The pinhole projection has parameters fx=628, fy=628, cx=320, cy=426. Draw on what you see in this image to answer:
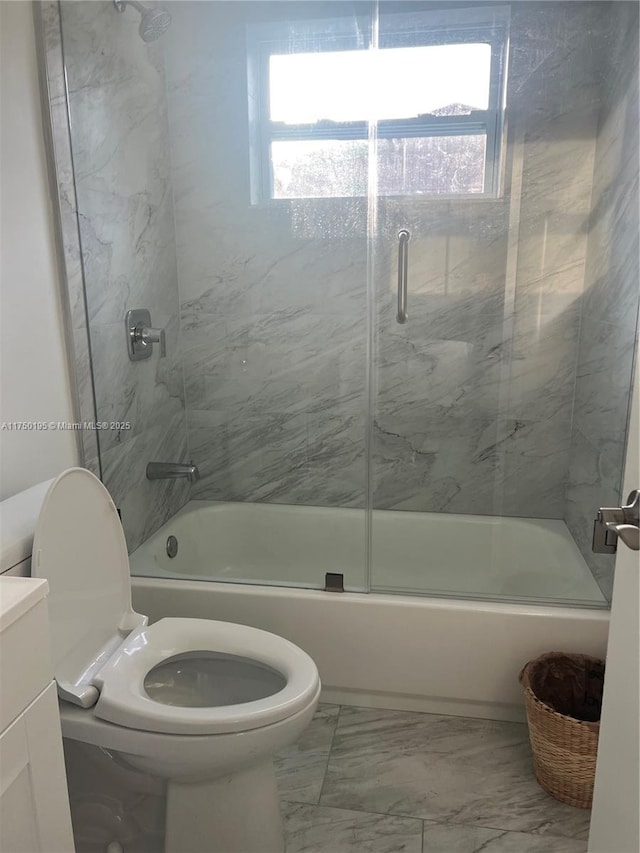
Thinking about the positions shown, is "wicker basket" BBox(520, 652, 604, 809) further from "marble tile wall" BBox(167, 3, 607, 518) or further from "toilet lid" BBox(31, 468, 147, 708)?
"toilet lid" BBox(31, 468, 147, 708)

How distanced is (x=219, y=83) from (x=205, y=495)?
158 cm

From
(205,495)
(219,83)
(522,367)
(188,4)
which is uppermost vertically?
(188,4)

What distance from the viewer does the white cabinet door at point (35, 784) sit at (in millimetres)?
915

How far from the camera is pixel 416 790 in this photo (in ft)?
5.39

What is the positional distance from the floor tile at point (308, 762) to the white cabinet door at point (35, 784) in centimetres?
71

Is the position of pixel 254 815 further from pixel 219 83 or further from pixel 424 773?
pixel 219 83

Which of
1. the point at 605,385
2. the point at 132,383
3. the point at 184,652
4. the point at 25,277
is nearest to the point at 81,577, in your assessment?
the point at 184,652

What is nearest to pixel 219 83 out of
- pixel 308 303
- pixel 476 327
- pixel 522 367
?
pixel 308 303

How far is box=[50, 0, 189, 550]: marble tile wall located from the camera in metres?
1.88

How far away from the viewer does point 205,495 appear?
259 centimetres

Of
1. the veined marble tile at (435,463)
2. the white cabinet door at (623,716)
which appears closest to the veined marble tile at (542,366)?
the veined marble tile at (435,463)

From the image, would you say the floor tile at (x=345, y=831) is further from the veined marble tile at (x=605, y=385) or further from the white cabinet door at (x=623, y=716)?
the veined marble tile at (x=605, y=385)

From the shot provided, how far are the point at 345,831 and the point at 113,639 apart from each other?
0.73 meters

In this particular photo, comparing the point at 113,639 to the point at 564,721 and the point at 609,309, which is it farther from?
the point at 609,309
